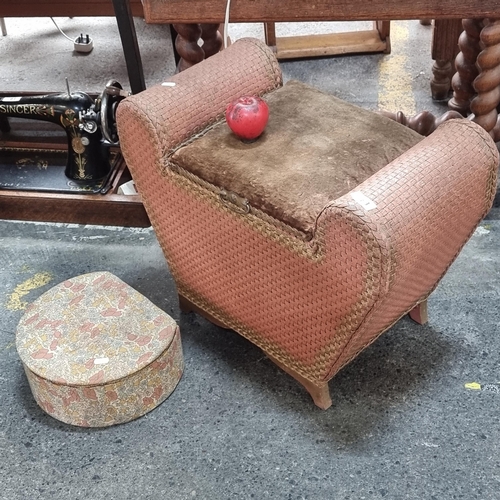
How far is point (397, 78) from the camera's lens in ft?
9.86

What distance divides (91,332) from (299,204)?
598mm

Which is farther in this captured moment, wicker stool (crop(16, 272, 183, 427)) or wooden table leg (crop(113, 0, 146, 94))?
wooden table leg (crop(113, 0, 146, 94))

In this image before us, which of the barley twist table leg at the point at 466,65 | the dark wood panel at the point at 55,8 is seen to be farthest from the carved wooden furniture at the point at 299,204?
the dark wood panel at the point at 55,8

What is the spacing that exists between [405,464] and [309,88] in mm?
929

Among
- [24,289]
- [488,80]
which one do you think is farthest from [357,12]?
[24,289]

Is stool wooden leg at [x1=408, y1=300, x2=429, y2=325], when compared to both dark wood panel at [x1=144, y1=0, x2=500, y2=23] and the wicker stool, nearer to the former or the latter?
the wicker stool

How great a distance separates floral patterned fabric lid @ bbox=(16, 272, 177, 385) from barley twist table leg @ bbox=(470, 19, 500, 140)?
3.70ft

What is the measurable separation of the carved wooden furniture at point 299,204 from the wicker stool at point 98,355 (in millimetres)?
182

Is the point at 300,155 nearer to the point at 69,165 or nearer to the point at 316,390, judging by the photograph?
the point at 316,390

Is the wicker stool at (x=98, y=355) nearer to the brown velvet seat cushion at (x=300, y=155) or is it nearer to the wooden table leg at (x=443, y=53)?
the brown velvet seat cushion at (x=300, y=155)

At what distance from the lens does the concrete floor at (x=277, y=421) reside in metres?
1.57

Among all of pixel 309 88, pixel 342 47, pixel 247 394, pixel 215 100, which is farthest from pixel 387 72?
pixel 247 394

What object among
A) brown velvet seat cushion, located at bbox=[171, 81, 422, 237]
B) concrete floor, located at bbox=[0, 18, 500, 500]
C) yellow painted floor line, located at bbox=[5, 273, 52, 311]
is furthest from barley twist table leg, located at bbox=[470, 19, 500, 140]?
yellow painted floor line, located at bbox=[5, 273, 52, 311]

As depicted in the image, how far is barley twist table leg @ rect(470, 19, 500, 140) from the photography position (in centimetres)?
197
